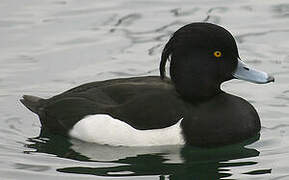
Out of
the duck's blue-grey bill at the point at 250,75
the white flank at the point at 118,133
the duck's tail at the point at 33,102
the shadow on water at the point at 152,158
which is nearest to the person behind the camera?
the shadow on water at the point at 152,158

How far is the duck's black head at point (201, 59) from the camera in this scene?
8.64 m

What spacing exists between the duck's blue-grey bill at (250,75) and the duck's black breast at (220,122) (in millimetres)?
229

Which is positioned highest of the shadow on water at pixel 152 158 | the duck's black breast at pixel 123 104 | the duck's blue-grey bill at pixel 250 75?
the duck's blue-grey bill at pixel 250 75

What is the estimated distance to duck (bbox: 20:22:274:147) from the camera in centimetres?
860

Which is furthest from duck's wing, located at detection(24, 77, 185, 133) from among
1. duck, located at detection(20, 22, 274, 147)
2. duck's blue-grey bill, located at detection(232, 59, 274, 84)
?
duck's blue-grey bill, located at detection(232, 59, 274, 84)

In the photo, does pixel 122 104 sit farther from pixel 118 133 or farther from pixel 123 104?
pixel 118 133

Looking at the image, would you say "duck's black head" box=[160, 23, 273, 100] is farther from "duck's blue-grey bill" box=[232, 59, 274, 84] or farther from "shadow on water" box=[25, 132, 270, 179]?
"shadow on water" box=[25, 132, 270, 179]

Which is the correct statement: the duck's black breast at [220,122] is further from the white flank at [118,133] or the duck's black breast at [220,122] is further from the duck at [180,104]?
the white flank at [118,133]

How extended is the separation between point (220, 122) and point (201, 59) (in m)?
0.51

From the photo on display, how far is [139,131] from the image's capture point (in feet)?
28.3

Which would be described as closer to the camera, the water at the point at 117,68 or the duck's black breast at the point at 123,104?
the water at the point at 117,68

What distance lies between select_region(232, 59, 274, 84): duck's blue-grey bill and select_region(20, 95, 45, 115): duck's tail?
1625 mm

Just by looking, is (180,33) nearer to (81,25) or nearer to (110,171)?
(110,171)

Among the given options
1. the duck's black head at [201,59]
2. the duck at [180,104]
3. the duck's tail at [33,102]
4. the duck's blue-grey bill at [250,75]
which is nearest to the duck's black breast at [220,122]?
the duck at [180,104]
